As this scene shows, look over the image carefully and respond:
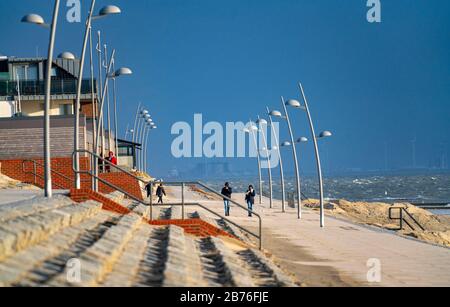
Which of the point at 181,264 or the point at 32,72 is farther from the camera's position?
the point at 32,72

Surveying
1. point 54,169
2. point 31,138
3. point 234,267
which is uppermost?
point 31,138

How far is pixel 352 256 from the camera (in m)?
21.4

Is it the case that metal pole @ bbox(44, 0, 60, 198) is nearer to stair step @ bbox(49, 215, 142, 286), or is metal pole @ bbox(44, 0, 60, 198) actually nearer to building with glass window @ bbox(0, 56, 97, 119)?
stair step @ bbox(49, 215, 142, 286)

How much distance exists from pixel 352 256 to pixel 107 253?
33.3ft

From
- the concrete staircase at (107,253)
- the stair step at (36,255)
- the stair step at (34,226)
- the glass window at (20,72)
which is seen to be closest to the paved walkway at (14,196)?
the concrete staircase at (107,253)

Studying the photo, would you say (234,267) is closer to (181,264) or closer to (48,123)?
(181,264)

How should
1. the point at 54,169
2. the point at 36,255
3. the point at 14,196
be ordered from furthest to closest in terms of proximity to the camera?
the point at 54,169
the point at 14,196
the point at 36,255

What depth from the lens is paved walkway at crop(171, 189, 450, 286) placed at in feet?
54.7

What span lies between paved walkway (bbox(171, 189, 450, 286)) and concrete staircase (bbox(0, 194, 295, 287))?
54.6 inches

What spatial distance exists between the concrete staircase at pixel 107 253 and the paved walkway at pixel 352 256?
1387mm

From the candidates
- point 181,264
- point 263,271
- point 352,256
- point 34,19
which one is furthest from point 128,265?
point 34,19

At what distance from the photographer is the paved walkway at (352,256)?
54.7 feet

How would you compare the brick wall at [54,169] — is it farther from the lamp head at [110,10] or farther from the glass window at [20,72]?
the glass window at [20,72]
